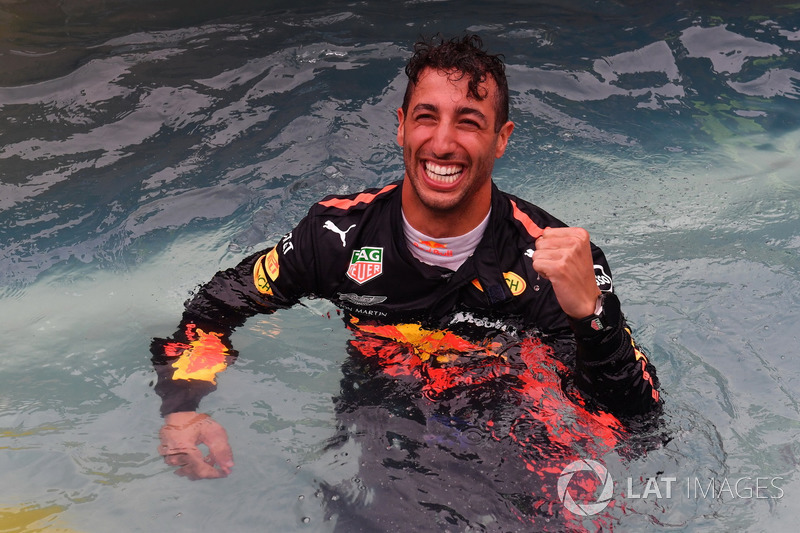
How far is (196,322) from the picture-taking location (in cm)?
298

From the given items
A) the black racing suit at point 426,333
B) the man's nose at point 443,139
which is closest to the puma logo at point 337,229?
the black racing suit at point 426,333

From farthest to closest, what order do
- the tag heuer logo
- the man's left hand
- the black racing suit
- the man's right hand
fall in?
the tag heuer logo < the black racing suit < the man's right hand < the man's left hand

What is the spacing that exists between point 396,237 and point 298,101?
9.42 feet

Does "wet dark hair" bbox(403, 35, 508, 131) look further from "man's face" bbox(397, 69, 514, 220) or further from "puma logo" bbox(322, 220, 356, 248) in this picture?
"puma logo" bbox(322, 220, 356, 248)

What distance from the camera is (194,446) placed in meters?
2.66

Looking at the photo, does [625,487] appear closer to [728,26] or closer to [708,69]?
[708,69]

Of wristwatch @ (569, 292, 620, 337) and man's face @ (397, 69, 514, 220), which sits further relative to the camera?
man's face @ (397, 69, 514, 220)

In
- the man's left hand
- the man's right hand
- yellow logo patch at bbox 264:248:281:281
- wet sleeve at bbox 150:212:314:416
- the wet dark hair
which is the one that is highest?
the wet dark hair

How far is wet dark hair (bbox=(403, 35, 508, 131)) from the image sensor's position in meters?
2.71

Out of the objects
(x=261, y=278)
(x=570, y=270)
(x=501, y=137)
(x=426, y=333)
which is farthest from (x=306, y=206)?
(x=570, y=270)

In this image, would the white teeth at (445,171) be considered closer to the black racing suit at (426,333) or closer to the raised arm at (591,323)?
the black racing suit at (426,333)

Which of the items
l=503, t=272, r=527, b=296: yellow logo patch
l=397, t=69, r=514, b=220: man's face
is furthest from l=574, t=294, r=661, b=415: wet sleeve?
l=397, t=69, r=514, b=220: man's face

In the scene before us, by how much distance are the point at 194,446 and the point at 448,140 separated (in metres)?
1.31

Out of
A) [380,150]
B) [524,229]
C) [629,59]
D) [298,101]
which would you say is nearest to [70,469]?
[524,229]
